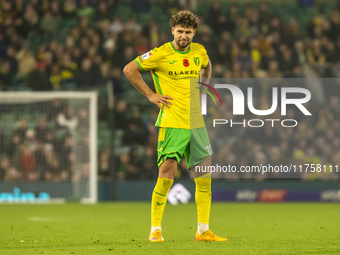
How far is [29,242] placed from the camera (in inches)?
292

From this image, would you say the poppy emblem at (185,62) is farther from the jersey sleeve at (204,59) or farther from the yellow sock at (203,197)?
the yellow sock at (203,197)

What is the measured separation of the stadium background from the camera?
15.8 metres

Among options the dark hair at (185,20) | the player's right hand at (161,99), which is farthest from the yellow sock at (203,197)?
the dark hair at (185,20)

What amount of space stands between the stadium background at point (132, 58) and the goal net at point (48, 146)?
0.13ft

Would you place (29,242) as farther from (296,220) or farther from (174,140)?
(296,220)

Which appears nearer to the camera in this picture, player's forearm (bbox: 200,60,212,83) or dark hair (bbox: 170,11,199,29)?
dark hair (bbox: 170,11,199,29)

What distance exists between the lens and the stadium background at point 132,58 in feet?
51.8

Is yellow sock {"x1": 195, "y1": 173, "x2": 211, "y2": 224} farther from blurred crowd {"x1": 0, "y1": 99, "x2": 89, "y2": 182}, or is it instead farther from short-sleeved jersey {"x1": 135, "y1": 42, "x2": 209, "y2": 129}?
blurred crowd {"x1": 0, "y1": 99, "x2": 89, "y2": 182}

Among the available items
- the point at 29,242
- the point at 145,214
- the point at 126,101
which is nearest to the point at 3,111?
the point at 126,101

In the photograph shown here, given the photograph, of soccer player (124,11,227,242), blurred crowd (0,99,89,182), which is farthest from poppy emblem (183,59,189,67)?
blurred crowd (0,99,89,182)

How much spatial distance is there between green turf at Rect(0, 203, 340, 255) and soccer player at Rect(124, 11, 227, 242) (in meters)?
0.43

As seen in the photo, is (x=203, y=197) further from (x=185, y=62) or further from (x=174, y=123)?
(x=185, y=62)
